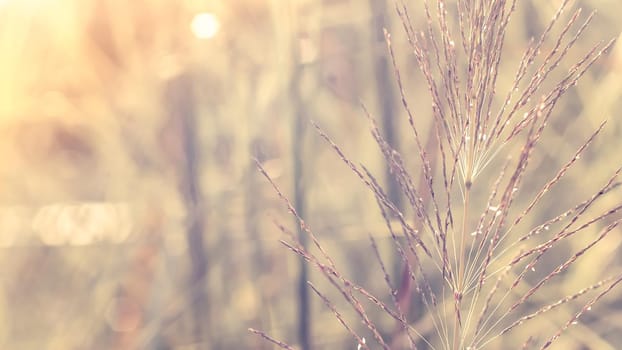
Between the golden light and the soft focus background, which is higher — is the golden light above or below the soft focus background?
above

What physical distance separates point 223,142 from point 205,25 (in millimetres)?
209

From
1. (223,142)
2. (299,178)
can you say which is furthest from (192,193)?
(299,178)

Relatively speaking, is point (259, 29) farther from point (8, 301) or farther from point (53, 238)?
point (8, 301)

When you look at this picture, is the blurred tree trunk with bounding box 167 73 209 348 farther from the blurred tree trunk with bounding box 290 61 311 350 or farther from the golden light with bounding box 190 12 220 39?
the blurred tree trunk with bounding box 290 61 311 350

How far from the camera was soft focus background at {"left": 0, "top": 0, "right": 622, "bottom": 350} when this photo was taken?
1217mm

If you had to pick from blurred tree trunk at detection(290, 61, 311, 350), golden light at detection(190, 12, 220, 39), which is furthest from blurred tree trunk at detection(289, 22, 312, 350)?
golden light at detection(190, 12, 220, 39)

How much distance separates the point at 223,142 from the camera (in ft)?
4.30

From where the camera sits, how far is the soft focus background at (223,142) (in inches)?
47.9

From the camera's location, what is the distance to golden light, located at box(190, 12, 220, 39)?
1.27 m

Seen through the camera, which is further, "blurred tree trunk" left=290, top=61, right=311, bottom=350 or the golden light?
the golden light

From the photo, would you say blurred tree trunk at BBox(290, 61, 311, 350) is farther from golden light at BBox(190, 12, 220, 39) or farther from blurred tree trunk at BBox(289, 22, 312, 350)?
golden light at BBox(190, 12, 220, 39)

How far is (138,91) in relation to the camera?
133 centimetres

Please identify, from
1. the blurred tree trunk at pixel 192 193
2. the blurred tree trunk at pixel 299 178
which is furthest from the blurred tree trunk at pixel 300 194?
the blurred tree trunk at pixel 192 193

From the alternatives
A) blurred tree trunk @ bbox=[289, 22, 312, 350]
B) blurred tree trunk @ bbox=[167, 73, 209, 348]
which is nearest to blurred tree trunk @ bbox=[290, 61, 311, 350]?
blurred tree trunk @ bbox=[289, 22, 312, 350]
